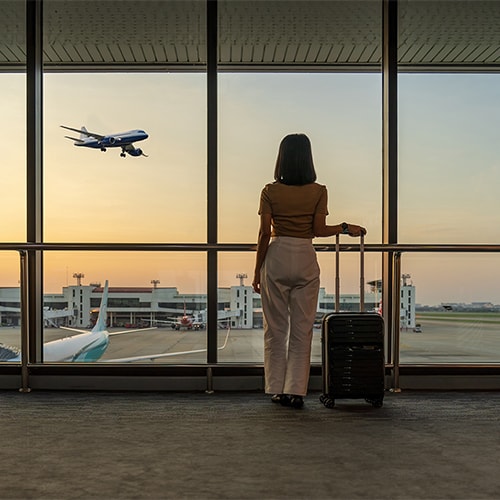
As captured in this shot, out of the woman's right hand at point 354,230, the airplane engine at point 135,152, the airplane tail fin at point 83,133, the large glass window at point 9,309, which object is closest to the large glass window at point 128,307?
the large glass window at point 9,309

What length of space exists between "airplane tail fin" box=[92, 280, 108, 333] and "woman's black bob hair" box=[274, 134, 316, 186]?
4.75ft

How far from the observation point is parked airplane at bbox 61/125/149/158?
13.9 ft

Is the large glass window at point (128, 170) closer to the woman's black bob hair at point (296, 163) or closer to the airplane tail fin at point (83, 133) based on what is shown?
the airplane tail fin at point (83, 133)

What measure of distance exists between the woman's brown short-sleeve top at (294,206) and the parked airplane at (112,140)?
1277 mm

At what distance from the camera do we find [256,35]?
4.52m

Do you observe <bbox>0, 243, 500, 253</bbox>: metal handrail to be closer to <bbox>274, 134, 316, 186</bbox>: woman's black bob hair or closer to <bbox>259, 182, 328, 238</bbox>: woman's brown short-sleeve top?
<bbox>259, 182, 328, 238</bbox>: woman's brown short-sleeve top

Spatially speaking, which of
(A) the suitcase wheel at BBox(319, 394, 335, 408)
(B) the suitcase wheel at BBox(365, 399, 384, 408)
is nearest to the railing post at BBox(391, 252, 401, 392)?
(B) the suitcase wheel at BBox(365, 399, 384, 408)

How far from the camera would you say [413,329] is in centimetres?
401

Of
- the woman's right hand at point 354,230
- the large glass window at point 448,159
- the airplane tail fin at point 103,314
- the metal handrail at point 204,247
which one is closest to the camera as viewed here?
the woman's right hand at point 354,230

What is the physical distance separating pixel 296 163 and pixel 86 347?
180 cm

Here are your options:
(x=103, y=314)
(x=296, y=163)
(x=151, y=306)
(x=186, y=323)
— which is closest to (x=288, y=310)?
(x=296, y=163)

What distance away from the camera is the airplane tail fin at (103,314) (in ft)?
13.3

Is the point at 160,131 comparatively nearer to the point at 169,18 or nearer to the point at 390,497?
the point at 169,18

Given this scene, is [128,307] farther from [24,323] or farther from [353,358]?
[353,358]
